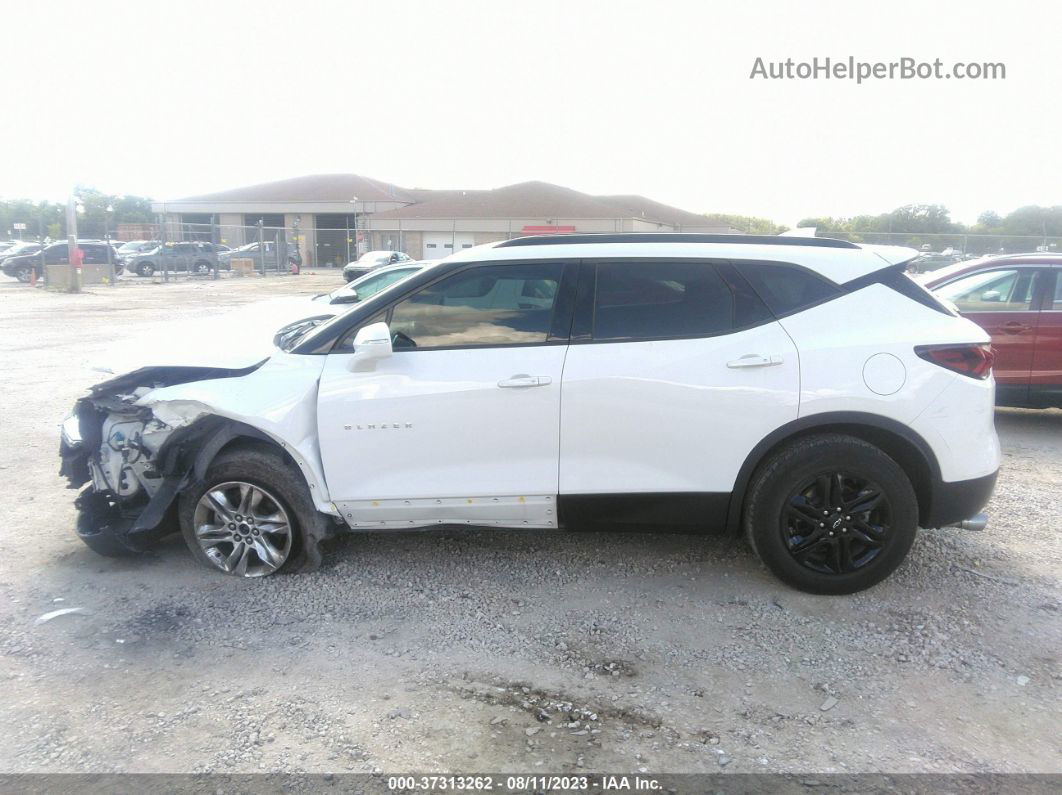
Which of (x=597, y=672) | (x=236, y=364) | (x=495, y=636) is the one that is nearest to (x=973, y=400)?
(x=597, y=672)

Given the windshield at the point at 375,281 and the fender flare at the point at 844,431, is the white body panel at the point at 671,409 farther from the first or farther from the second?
the windshield at the point at 375,281

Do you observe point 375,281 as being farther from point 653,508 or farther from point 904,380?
point 904,380

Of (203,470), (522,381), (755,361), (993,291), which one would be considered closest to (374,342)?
(522,381)

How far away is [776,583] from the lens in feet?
14.0

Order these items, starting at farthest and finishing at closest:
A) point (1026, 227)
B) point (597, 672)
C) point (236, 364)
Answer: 1. point (1026, 227)
2. point (236, 364)
3. point (597, 672)

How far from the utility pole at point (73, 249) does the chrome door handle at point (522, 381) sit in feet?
87.5

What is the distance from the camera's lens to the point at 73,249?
26.7 m

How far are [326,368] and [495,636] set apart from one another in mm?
1566

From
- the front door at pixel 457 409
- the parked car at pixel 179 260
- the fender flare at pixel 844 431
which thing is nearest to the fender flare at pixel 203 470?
the front door at pixel 457 409

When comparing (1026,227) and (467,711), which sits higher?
(1026,227)

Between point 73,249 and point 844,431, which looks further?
point 73,249

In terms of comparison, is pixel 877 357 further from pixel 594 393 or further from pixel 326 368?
pixel 326 368

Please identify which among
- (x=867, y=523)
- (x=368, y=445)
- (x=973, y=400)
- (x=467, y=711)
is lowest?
(x=467, y=711)

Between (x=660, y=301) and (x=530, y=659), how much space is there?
5.99 feet
